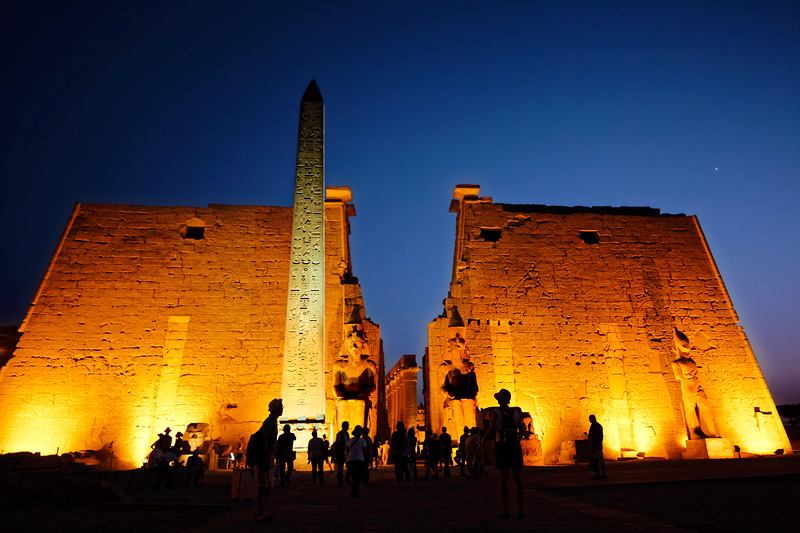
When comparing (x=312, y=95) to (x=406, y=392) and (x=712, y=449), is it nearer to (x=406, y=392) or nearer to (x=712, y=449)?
(x=406, y=392)

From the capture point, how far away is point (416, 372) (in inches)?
672

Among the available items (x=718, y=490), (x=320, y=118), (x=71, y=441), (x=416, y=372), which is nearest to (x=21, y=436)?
(x=71, y=441)

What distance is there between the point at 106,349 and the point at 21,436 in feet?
7.16

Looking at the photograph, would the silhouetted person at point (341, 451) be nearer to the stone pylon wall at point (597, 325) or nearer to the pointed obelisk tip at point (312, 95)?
the stone pylon wall at point (597, 325)

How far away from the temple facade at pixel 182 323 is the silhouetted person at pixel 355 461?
133 inches

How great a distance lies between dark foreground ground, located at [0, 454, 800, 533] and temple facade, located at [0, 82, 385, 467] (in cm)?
Answer: 428

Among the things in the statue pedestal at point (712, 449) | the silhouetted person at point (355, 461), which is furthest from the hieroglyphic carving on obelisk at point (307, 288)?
the statue pedestal at point (712, 449)

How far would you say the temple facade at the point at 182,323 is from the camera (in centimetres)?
986

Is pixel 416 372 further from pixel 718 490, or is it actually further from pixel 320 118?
pixel 718 490

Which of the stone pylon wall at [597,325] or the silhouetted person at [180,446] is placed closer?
the silhouetted person at [180,446]

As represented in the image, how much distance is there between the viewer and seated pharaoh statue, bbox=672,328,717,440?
10500 mm

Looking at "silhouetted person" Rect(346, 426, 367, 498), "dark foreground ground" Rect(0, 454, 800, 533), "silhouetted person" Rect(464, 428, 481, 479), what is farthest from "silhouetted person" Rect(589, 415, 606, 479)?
"silhouetted person" Rect(346, 426, 367, 498)

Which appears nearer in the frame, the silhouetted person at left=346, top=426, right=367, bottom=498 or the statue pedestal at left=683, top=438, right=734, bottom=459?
the silhouetted person at left=346, top=426, right=367, bottom=498

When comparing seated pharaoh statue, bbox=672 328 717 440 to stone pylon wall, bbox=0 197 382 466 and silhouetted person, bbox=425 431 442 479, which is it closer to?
silhouetted person, bbox=425 431 442 479
